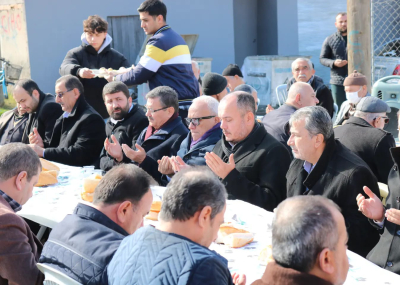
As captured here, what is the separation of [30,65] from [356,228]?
999 centimetres

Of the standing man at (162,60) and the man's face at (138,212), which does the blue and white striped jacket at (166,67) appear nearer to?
the standing man at (162,60)

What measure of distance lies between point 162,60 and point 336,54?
3586 mm

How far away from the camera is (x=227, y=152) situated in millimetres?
4234

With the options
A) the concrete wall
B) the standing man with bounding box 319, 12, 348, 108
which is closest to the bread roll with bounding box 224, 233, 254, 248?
the standing man with bounding box 319, 12, 348, 108

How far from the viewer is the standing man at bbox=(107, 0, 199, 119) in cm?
543

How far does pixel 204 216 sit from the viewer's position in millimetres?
2131

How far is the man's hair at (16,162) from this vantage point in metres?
3.07

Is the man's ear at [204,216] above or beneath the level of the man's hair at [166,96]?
beneath

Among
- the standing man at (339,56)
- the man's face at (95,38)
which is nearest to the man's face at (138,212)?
the man's face at (95,38)

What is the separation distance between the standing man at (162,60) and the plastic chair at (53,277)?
3209 mm

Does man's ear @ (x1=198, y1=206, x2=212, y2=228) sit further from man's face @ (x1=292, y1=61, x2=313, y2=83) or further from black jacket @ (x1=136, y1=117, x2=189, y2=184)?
man's face @ (x1=292, y1=61, x2=313, y2=83)

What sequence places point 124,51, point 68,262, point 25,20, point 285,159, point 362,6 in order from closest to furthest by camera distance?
point 68,262, point 285,159, point 362,6, point 25,20, point 124,51

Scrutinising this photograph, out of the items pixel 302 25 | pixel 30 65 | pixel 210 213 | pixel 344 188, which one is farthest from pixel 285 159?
pixel 302 25

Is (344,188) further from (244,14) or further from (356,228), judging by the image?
(244,14)
